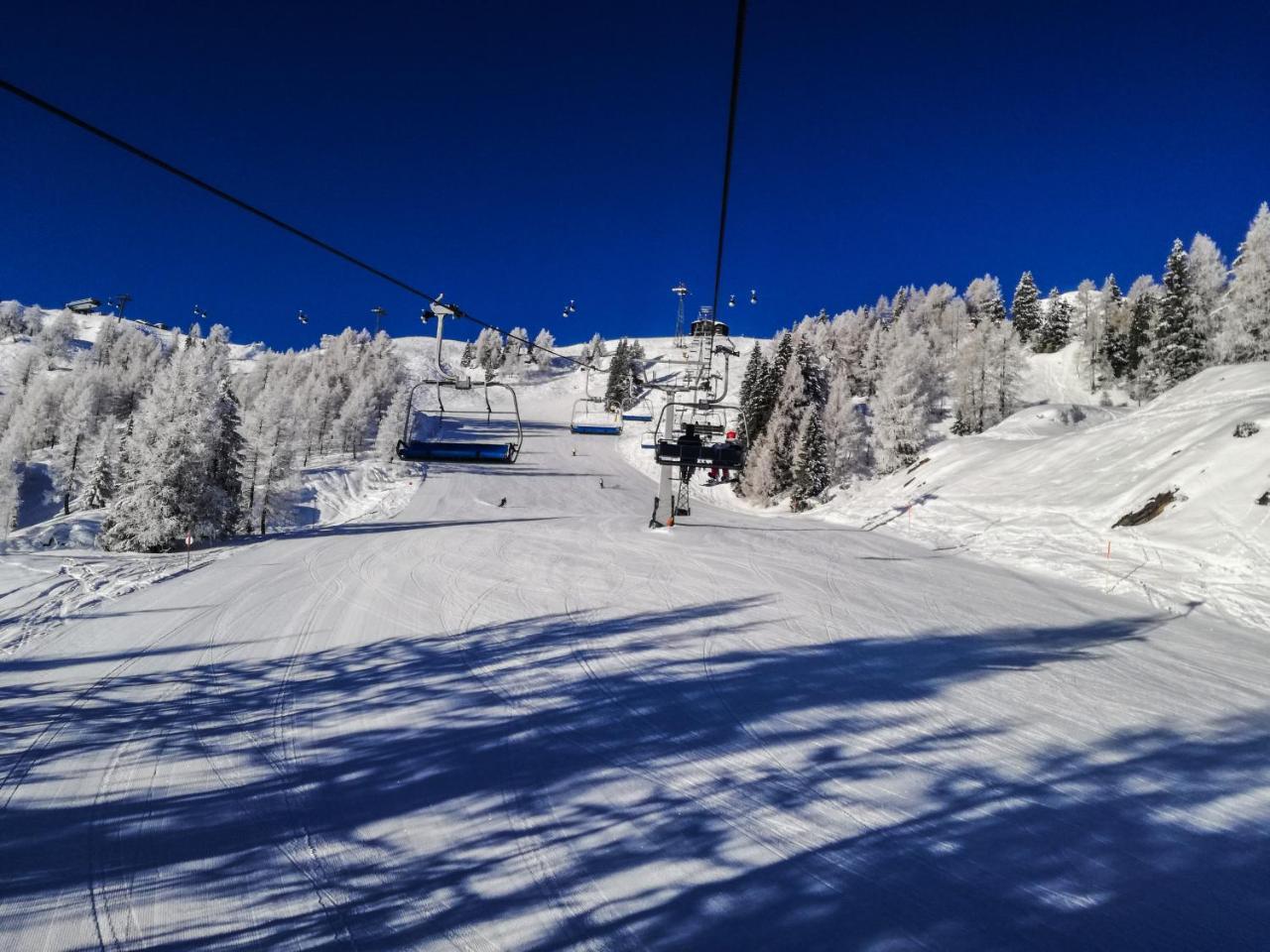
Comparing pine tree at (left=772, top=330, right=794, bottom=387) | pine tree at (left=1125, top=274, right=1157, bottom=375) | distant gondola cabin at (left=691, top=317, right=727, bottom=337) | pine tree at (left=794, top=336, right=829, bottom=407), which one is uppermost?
pine tree at (left=1125, top=274, right=1157, bottom=375)

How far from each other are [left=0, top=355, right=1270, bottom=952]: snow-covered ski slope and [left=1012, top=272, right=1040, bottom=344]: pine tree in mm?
73270

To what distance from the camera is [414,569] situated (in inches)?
635

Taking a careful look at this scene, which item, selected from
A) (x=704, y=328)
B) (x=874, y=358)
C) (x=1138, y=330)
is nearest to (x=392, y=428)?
(x=704, y=328)

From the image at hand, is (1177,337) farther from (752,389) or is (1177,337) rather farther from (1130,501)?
(1130,501)

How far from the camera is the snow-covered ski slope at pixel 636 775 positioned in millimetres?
4520

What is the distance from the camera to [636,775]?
6.37 meters

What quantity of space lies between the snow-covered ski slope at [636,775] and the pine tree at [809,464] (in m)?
24.0

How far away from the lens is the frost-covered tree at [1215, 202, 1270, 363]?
32.8m

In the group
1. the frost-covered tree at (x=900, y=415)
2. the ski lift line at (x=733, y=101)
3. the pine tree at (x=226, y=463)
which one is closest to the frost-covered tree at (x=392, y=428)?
the pine tree at (x=226, y=463)

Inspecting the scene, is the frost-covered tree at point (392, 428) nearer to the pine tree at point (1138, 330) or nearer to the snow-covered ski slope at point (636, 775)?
the snow-covered ski slope at point (636, 775)

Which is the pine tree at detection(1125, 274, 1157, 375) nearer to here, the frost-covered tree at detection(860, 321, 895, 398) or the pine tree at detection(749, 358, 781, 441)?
the frost-covered tree at detection(860, 321, 895, 398)

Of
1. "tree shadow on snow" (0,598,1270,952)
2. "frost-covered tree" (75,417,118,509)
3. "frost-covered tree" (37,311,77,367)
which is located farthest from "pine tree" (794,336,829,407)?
"frost-covered tree" (37,311,77,367)

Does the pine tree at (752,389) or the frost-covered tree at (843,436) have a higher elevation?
the pine tree at (752,389)

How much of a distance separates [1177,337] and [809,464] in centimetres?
2925
